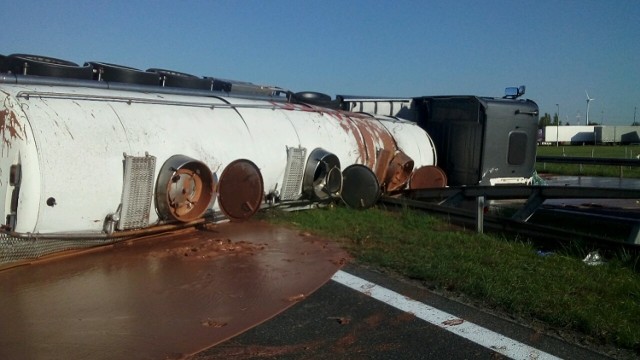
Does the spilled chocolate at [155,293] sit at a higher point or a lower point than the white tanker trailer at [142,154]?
lower

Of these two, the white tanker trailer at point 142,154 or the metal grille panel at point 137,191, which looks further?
the metal grille panel at point 137,191

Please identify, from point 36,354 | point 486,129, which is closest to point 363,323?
point 36,354

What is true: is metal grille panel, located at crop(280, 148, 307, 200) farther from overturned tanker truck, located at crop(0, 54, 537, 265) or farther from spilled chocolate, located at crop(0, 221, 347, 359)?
spilled chocolate, located at crop(0, 221, 347, 359)

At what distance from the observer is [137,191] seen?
6805mm

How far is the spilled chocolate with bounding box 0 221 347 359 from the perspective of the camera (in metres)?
4.08

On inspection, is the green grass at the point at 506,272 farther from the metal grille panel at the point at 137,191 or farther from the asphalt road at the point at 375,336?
the metal grille panel at the point at 137,191

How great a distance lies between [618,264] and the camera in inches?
242

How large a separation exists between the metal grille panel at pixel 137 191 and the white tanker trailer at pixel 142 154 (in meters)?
0.01

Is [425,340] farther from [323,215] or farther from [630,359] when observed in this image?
[323,215]

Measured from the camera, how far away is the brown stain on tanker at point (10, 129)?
5.86 meters

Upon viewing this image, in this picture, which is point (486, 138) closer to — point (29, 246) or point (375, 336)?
point (375, 336)

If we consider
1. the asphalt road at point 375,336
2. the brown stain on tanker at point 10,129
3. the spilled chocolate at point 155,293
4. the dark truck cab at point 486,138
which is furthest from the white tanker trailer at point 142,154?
the asphalt road at point 375,336

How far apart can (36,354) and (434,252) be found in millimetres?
4455

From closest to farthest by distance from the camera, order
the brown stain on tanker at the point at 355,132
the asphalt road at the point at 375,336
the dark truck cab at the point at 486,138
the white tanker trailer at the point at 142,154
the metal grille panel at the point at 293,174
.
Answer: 1. the asphalt road at the point at 375,336
2. the white tanker trailer at the point at 142,154
3. the metal grille panel at the point at 293,174
4. the brown stain on tanker at the point at 355,132
5. the dark truck cab at the point at 486,138
